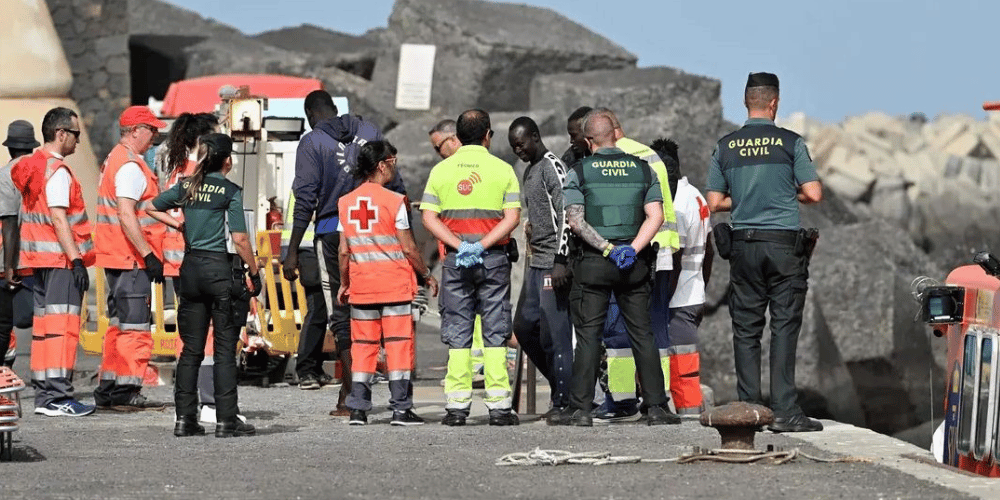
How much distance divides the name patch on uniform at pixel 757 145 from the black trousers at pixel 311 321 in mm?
3974

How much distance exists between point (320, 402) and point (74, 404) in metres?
1.77

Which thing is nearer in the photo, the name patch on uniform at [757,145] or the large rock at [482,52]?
the name patch on uniform at [757,145]

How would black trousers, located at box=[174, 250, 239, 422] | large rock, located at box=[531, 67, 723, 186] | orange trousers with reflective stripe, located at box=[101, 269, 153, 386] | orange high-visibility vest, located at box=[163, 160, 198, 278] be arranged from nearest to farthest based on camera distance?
black trousers, located at box=[174, 250, 239, 422] < orange trousers with reflective stripe, located at box=[101, 269, 153, 386] < orange high-visibility vest, located at box=[163, 160, 198, 278] < large rock, located at box=[531, 67, 723, 186]

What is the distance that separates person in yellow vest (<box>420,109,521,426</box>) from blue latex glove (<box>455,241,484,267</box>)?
0.11 ft

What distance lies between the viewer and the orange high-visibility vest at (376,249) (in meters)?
13.3

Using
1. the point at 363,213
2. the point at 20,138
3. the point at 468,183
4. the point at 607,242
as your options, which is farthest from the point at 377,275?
the point at 20,138

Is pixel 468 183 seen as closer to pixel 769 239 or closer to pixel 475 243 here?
pixel 475 243

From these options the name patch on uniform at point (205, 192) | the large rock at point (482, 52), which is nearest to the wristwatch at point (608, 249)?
the name patch on uniform at point (205, 192)

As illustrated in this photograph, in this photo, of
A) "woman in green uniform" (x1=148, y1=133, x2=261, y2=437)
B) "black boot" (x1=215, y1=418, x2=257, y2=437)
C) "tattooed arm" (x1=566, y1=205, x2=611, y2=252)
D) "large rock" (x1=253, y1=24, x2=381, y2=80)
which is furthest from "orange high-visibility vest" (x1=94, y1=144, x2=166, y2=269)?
"large rock" (x1=253, y1=24, x2=381, y2=80)

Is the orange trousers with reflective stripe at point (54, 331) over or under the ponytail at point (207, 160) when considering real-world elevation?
under

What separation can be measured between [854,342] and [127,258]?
11.2 m

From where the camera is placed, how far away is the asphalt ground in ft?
33.0

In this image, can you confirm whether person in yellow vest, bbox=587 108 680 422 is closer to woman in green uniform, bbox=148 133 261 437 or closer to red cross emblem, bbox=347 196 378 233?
red cross emblem, bbox=347 196 378 233

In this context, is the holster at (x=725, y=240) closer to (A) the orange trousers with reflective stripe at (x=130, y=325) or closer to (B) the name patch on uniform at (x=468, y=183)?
(B) the name patch on uniform at (x=468, y=183)
